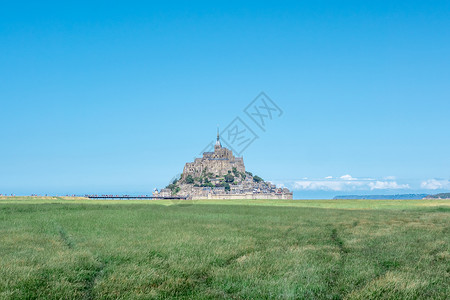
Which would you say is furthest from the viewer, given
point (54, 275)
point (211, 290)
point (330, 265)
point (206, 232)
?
point (206, 232)

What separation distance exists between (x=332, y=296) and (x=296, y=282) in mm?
1098

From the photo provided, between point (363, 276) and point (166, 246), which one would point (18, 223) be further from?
point (363, 276)

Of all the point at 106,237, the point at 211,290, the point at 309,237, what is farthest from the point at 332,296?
the point at 106,237

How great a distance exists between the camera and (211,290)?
9.80 metres

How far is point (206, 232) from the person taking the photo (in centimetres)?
2050

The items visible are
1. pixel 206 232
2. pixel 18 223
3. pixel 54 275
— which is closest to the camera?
pixel 54 275

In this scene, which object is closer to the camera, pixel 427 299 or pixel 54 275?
pixel 427 299

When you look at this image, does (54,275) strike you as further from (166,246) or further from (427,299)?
(427,299)

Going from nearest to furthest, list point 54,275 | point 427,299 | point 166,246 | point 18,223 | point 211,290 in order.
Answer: point 427,299
point 211,290
point 54,275
point 166,246
point 18,223

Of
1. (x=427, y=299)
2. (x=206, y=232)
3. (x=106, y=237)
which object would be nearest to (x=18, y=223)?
(x=106, y=237)

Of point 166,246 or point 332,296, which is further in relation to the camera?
point 166,246

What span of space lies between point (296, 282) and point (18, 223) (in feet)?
65.7

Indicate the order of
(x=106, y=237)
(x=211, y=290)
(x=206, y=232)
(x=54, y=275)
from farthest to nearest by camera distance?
(x=206, y=232) < (x=106, y=237) < (x=54, y=275) < (x=211, y=290)

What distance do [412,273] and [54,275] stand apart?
956 cm
